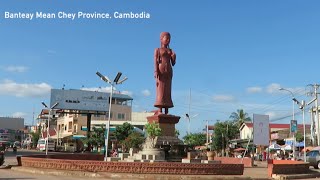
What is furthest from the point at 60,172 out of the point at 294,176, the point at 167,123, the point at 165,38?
the point at 165,38

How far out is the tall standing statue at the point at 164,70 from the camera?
3341cm

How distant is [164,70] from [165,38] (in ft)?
8.38

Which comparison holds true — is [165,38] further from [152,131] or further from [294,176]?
[294,176]

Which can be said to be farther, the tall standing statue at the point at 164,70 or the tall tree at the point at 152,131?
the tall standing statue at the point at 164,70

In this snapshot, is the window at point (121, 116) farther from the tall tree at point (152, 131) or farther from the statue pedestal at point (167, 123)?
the tall tree at point (152, 131)

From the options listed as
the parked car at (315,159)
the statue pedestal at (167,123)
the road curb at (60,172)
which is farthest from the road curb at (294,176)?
the parked car at (315,159)

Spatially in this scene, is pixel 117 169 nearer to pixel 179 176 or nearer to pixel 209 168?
pixel 179 176

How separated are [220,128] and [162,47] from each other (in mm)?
44654

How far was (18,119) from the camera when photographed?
121 metres

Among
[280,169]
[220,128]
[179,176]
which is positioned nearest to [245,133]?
[220,128]

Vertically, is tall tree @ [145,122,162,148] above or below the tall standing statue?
below

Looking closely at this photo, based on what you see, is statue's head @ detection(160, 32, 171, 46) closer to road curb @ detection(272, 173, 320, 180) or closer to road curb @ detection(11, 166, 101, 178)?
road curb @ detection(272, 173, 320, 180)

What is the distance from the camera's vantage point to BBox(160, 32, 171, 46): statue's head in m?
33.5

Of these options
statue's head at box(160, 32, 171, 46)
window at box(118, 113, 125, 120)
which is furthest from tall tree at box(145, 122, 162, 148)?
window at box(118, 113, 125, 120)
